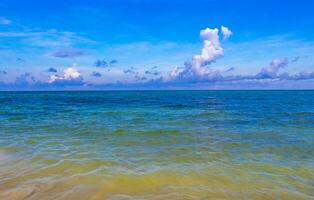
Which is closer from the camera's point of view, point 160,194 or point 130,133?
point 160,194

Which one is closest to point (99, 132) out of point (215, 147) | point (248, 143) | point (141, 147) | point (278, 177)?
point (141, 147)

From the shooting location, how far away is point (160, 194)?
21.0 feet

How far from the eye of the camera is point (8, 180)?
7.17 metres

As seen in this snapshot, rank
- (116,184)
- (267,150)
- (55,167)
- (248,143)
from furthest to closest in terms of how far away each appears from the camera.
Result: (248,143), (267,150), (55,167), (116,184)

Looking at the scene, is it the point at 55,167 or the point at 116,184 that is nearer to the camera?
the point at 116,184

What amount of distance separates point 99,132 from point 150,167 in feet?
25.0

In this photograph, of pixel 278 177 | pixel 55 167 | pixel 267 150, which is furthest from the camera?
pixel 267 150

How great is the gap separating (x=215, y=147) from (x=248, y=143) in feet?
6.33

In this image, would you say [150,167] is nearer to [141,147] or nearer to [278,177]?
[141,147]

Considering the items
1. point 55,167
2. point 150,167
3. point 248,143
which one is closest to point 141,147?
point 150,167

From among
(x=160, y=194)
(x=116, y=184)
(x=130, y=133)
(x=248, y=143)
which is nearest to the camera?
(x=160, y=194)

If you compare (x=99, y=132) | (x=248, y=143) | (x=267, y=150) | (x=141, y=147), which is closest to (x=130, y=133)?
(x=99, y=132)

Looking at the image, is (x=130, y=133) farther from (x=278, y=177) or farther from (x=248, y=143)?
(x=278, y=177)

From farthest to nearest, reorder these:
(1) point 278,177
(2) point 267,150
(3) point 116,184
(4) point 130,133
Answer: (4) point 130,133 → (2) point 267,150 → (1) point 278,177 → (3) point 116,184
